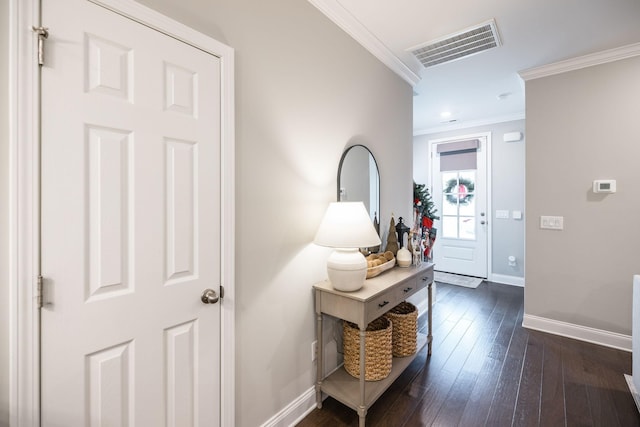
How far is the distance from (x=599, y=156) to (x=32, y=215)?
4.00m

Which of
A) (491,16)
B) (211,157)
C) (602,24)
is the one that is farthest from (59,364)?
(602,24)

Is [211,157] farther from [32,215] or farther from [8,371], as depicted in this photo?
[8,371]

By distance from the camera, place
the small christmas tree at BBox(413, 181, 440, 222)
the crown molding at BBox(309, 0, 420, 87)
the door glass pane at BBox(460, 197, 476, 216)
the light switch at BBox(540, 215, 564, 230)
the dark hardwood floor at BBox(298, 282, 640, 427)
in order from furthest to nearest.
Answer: the door glass pane at BBox(460, 197, 476, 216), the small christmas tree at BBox(413, 181, 440, 222), the light switch at BBox(540, 215, 564, 230), the crown molding at BBox(309, 0, 420, 87), the dark hardwood floor at BBox(298, 282, 640, 427)

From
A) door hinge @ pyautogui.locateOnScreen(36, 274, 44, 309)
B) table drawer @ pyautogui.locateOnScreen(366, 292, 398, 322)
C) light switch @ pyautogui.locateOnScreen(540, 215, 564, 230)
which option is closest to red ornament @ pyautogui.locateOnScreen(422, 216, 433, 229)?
light switch @ pyautogui.locateOnScreen(540, 215, 564, 230)

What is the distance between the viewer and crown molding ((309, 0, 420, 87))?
196cm

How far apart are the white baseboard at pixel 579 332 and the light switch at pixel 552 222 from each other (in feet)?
3.13

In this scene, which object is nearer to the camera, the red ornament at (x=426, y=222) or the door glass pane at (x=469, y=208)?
the red ornament at (x=426, y=222)

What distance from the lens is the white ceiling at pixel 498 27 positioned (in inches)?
79.4

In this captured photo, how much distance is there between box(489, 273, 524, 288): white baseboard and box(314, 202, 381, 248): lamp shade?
3913mm

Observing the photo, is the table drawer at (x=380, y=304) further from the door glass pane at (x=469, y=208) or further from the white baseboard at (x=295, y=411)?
the door glass pane at (x=469, y=208)

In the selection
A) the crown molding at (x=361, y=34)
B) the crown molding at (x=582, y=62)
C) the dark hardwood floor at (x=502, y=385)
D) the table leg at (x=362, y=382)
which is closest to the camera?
the table leg at (x=362, y=382)

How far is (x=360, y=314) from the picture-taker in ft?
5.56

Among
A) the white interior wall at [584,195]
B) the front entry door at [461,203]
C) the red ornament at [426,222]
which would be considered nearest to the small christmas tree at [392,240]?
the red ornament at [426,222]

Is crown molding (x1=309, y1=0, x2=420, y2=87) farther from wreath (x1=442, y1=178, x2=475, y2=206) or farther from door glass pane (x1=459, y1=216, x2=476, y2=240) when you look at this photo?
door glass pane (x1=459, y1=216, x2=476, y2=240)
